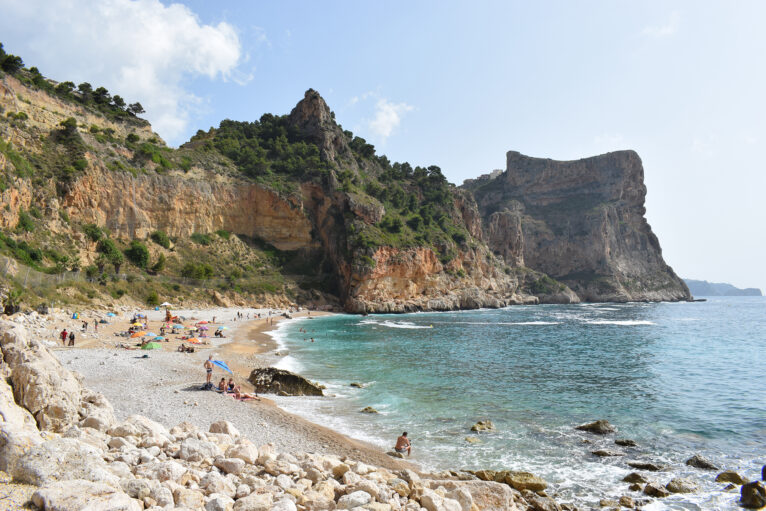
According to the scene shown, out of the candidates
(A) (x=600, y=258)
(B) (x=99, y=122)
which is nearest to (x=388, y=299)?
(B) (x=99, y=122)

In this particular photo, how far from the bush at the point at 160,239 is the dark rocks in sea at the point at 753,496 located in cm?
6858

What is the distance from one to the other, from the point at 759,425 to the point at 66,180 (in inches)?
2640

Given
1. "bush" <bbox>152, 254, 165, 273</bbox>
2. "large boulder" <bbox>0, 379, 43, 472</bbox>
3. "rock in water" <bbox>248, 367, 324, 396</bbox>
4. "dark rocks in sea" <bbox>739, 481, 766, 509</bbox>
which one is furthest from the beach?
"bush" <bbox>152, 254, 165, 273</bbox>

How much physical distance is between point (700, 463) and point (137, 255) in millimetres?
62194

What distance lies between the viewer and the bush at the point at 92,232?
166 ft

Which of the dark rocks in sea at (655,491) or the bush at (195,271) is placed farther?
the bush at (195,271)

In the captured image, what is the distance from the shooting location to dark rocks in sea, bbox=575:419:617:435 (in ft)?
50.0

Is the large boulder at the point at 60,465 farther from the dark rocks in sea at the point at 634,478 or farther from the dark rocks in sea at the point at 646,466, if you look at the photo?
the dark rocks in sea at the point at 646,466

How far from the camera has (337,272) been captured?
82.4 meters

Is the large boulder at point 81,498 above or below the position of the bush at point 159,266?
below

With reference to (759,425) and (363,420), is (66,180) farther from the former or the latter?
(759,425)

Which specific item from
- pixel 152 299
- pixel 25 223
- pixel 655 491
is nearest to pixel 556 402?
pixel 655 491

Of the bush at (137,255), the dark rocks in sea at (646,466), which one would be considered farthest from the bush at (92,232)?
the dark rocks in sea at (646,466)

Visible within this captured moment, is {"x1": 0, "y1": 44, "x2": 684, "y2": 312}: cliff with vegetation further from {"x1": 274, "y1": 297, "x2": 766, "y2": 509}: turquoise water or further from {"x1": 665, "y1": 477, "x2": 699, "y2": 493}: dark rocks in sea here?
{"x1": 665, "y1": 477, "x2": 699, "y2": 493}: dark rocks in sea
